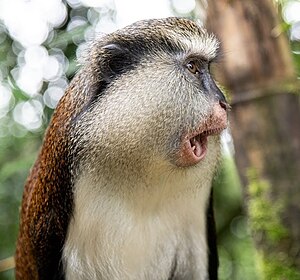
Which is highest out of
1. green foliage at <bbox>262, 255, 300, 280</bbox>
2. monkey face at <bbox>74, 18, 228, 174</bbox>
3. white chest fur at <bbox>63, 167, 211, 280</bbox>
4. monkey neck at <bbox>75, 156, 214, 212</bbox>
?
monkey face at <bbox>74, 18, 228, 174</bbox>

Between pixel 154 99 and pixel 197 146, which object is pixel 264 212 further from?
pixel 154 99

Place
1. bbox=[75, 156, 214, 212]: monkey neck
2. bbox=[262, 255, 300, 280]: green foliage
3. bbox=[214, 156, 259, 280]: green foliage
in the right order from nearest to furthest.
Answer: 1. bbox=[75, 156, 214, 212]: monkey neck
2. bbox=[262, 255, 300, 280]: green foliage
3. bbox=[214, 156, 259, 280]: green foliage

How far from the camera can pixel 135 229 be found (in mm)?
2529

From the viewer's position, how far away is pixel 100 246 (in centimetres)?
251

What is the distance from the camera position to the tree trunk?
9.50 feet

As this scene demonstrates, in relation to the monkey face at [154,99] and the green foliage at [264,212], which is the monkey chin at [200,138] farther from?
the green foliage at [264,212]

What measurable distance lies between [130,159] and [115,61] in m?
0.37

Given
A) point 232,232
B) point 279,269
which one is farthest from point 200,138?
point 232,232

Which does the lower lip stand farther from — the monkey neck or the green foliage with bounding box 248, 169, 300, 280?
the green foliage with bounding box 248, 169, 300, 280

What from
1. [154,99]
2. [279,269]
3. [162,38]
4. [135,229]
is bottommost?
[279,269]

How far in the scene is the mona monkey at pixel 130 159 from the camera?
87.7 inches

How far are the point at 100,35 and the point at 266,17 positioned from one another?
32.9 inches

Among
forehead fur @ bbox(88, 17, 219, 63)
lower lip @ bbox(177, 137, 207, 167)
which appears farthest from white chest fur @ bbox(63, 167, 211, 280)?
forehead fur @ bbox(88, 17, 219, 63)

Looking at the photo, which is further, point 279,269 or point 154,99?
point 279,269
